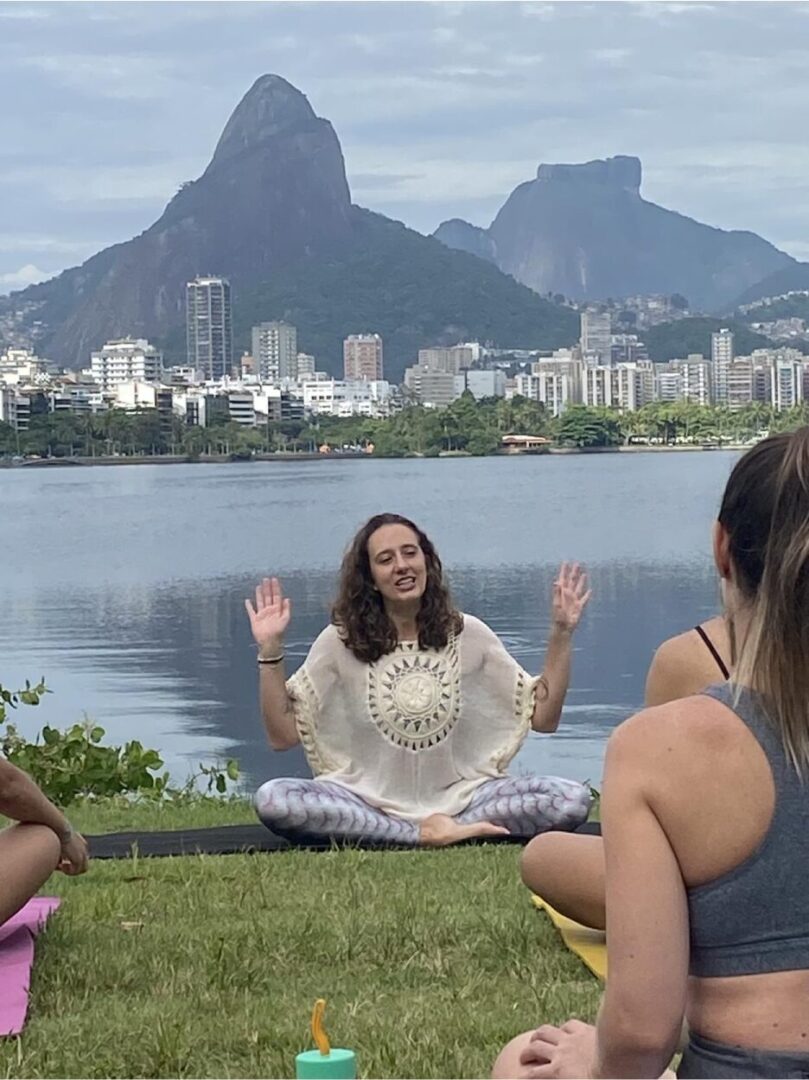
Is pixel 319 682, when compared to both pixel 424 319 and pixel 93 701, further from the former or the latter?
pixel 424 319

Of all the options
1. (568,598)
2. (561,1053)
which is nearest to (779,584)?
(561,1053)

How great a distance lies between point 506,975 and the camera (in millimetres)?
3695

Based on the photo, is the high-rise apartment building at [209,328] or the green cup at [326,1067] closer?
the green cup at [326,1067]

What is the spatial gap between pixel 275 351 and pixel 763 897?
16005cm

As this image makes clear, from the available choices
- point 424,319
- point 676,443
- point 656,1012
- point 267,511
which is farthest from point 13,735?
point 424,319

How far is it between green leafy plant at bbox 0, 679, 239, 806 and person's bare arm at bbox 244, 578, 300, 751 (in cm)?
194

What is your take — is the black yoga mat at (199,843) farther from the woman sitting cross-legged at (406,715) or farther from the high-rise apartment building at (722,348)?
the high-rise apartment building at (722,348)

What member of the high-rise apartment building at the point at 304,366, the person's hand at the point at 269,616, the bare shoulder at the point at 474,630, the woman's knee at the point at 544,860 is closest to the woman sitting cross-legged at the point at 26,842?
the woman's knee at the point at 544,860

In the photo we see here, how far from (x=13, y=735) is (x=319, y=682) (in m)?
2.41

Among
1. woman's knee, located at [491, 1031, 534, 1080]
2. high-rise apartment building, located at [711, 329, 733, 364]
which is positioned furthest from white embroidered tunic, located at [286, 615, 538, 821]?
high-rise apartment building, located at [711, 329, 733, 364]

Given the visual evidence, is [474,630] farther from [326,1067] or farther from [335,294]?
[335,294]

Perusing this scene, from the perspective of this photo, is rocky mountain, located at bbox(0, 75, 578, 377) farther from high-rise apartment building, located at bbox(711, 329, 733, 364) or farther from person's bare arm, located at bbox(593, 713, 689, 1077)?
person's bare arm, located at bbox(593, 713, 689, 1077)

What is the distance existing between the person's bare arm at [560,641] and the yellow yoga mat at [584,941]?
1388 mm

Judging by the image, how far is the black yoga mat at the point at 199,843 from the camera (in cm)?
533
